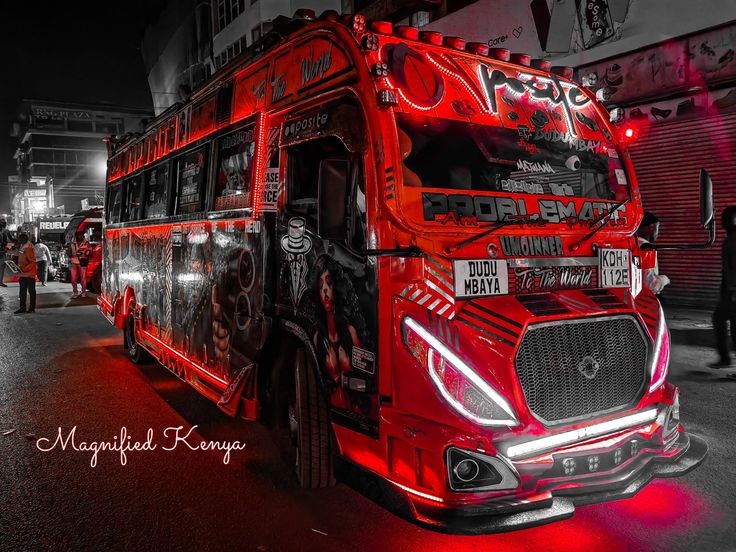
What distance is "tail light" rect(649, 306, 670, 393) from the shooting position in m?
A: 3.71

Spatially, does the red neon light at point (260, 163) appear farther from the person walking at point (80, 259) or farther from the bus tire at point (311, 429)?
the person walking at point (80, 259)

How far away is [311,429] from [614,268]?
7.64 feet

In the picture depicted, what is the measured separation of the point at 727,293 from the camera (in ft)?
25.2

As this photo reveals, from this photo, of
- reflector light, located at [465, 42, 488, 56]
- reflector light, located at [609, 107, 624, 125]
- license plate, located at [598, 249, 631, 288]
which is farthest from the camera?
reflector light, located at [609, 107, 624, 125]

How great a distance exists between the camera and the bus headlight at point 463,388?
3049mm

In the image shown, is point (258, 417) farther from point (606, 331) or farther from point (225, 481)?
point (606, 331)

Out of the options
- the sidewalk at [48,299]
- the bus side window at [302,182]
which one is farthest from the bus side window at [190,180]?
the sidewalk at [48,299]

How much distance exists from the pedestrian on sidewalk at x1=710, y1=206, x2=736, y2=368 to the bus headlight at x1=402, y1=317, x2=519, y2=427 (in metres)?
5.94

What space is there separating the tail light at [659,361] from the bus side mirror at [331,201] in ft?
6.94

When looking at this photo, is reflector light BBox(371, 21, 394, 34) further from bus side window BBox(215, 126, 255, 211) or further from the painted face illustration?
the painted face illustration

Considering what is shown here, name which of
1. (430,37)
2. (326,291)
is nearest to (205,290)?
(326,291)

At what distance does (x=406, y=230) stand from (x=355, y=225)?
0.36m

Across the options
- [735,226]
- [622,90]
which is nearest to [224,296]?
[735,226]

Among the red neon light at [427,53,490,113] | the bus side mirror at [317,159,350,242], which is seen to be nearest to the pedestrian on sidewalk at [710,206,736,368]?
the red neon light at [427,53,490,113]
